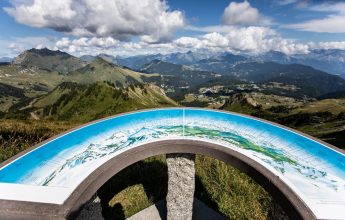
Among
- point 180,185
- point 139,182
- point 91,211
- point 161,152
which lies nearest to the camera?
point 91,211

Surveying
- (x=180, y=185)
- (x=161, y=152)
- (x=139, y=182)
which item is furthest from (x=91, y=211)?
(x=139, y=182)

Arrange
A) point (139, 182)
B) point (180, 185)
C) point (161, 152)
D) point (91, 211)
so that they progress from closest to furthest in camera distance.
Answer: point (91, 211)
point (161, 152)
point (180, 185)
point (139, 182)

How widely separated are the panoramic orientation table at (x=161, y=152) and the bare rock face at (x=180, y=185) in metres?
0.74

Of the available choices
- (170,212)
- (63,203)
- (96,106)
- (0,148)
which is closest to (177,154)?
(170,212)

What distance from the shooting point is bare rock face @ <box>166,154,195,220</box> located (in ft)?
26.5

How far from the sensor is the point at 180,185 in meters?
8.30

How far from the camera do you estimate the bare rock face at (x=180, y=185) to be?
8.09 m

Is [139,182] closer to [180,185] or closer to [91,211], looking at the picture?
[180,185]

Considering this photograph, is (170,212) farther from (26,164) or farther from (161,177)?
(26,164)

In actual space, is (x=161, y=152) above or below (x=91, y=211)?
above

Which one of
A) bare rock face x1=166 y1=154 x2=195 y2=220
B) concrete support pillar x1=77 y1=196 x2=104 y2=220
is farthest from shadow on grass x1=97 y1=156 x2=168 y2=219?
concrete support pillar x1=77 y1=196 x2=104 y2=220

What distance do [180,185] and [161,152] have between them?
1.59 meters

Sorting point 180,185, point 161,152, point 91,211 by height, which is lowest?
point 91,211

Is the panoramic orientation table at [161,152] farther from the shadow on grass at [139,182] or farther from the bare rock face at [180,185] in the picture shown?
the shadow on grass at [139,182]
